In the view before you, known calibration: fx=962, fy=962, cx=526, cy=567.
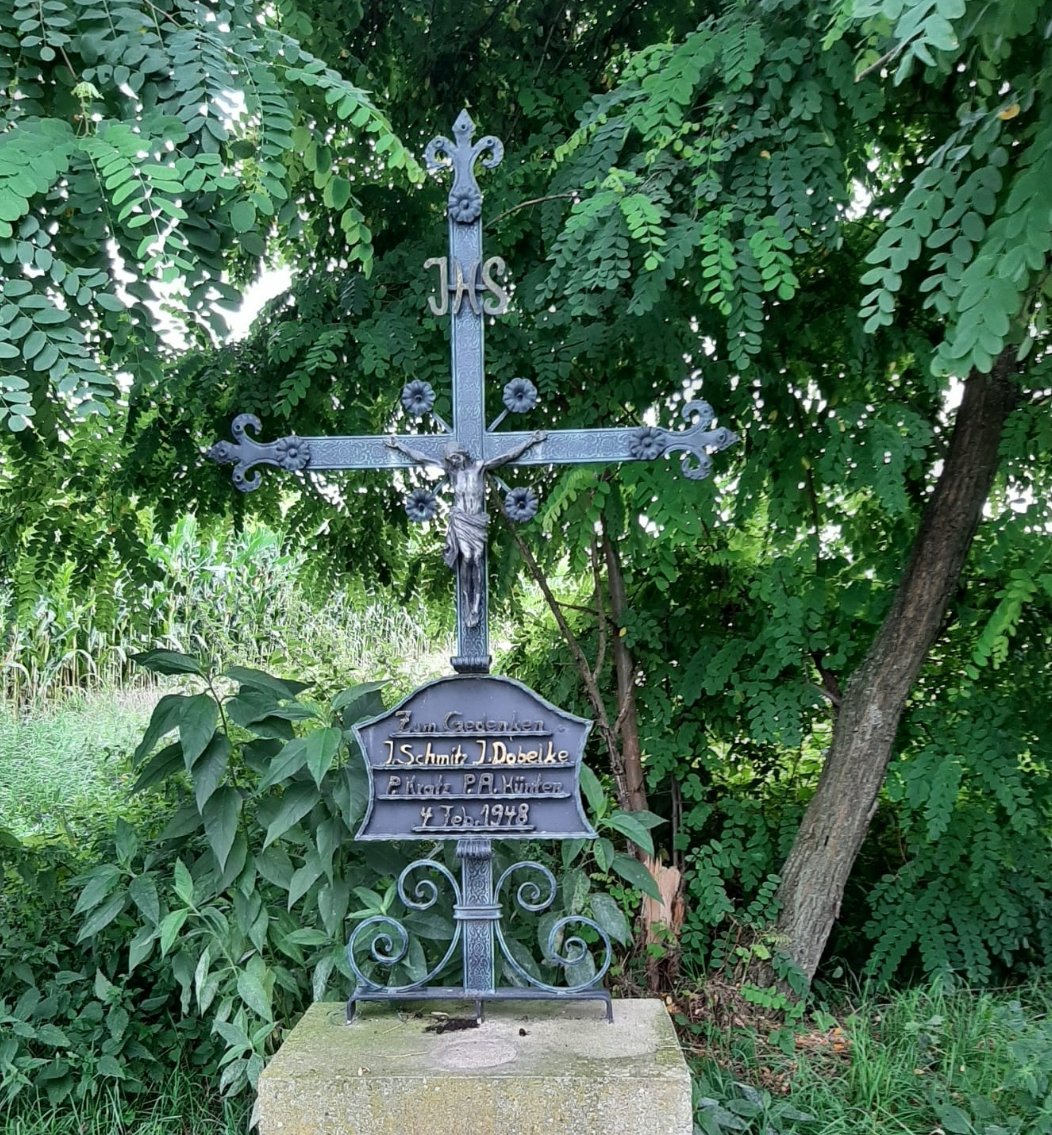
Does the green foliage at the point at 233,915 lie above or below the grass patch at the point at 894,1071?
above

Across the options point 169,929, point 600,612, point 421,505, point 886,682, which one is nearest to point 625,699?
point 600,612

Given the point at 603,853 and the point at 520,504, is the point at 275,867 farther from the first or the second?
the point at 520,504

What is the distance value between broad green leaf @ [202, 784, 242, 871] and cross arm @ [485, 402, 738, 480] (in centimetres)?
143

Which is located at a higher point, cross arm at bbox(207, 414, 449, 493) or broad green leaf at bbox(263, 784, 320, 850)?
cross arm at bbox(207, 414, 449, 493)

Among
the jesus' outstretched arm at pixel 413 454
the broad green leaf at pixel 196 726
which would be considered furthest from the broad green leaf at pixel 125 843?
the jesus' outstretched arm at pixel 413 454

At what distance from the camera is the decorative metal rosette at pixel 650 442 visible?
247cm

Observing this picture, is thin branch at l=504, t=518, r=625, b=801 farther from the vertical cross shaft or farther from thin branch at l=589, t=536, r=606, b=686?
the vertical cross shaft

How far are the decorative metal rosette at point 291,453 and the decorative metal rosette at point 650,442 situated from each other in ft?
2.83

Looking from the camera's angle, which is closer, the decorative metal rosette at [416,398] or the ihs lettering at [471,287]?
the decorative metal rosette at [416,398]

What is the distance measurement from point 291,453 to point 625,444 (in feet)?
2.85

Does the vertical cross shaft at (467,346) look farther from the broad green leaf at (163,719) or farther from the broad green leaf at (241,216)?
the broad green leaf at (163,719)

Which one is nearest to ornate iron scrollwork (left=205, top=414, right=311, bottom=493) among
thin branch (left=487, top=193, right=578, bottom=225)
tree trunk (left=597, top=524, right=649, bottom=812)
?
thin branch (left=487, top=193, right=578, bottom=225)

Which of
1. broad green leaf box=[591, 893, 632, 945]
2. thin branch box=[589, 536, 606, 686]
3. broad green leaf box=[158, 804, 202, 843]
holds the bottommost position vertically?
broad green leaf box=[591, 893, 632, 945]

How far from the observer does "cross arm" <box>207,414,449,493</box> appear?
2486 mm
